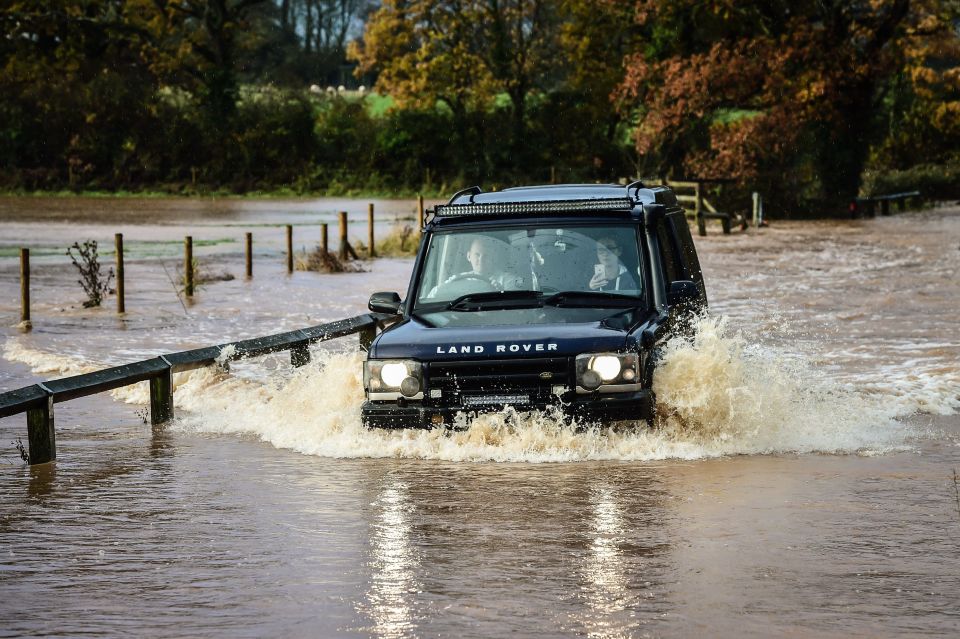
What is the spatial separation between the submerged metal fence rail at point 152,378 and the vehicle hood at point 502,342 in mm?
2431

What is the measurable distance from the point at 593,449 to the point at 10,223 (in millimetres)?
40181

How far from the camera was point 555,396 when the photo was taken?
10969mm

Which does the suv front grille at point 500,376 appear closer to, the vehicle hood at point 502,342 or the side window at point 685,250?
the vehicle hood at point 502,342

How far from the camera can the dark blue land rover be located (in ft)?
35.9

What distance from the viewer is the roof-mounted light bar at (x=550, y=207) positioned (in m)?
12.1

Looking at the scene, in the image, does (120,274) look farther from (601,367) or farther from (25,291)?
(601,367)

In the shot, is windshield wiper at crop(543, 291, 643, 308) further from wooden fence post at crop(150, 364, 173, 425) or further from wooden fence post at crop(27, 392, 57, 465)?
wooden fence post at crop(150, 364, 173, 425)

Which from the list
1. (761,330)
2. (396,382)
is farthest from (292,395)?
(761,330)

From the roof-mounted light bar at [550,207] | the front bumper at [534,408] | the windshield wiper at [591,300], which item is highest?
the roof-mounted light bar at [550,207]

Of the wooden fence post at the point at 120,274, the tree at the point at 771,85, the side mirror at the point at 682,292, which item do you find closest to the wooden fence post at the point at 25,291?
the wooden fence post at the point at 120,274

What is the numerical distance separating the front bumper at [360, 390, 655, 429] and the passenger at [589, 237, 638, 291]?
1.10 meters

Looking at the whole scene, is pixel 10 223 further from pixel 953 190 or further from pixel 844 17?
pixel 953 190

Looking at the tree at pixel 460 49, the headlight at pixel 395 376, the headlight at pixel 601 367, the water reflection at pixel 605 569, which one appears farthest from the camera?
the tree at pixel 460 49

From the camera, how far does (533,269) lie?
12.0 metres
